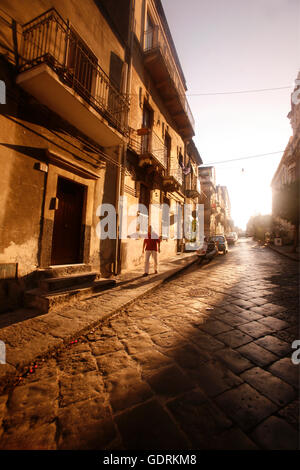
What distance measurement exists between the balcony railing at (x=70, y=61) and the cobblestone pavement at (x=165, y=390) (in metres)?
5.29

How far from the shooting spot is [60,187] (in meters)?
5.31

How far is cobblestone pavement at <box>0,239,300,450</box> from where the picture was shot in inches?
54.4

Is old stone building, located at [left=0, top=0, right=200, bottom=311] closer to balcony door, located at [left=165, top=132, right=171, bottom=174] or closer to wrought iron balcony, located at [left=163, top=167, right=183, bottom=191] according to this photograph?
wrought iron balcony, located at [left=163, top=167, right=183, bottom=191]

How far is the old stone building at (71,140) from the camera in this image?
3.88m

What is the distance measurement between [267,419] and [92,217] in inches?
221

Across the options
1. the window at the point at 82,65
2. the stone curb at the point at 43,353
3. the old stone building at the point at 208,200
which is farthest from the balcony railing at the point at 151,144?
the old stone building at the point at 208,200

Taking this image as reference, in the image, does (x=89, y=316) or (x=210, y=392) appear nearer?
(x=210, y=392)

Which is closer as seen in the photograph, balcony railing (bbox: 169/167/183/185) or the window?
the window

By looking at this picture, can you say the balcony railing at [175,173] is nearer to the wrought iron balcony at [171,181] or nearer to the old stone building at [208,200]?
the wrought iron balcony at [171,181]

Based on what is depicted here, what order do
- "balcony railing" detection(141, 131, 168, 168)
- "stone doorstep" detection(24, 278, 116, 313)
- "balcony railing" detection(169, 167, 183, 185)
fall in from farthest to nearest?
1. "balcony railing" detection(169, 167, 183, 185)
2. "balcony railing" detection(141, 131, 168, 168)
3. "stone doorstep" detection(24, 278, 116, 313)

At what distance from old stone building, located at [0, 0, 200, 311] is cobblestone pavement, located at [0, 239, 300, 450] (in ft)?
6.20

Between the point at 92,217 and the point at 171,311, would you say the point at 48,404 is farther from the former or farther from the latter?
the point at 92,217

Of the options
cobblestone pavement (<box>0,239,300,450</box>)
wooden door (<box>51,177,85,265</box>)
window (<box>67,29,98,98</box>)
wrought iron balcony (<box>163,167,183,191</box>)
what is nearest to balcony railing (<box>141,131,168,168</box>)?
wrought iron balcony (<box>163,167,183,191</box>)
